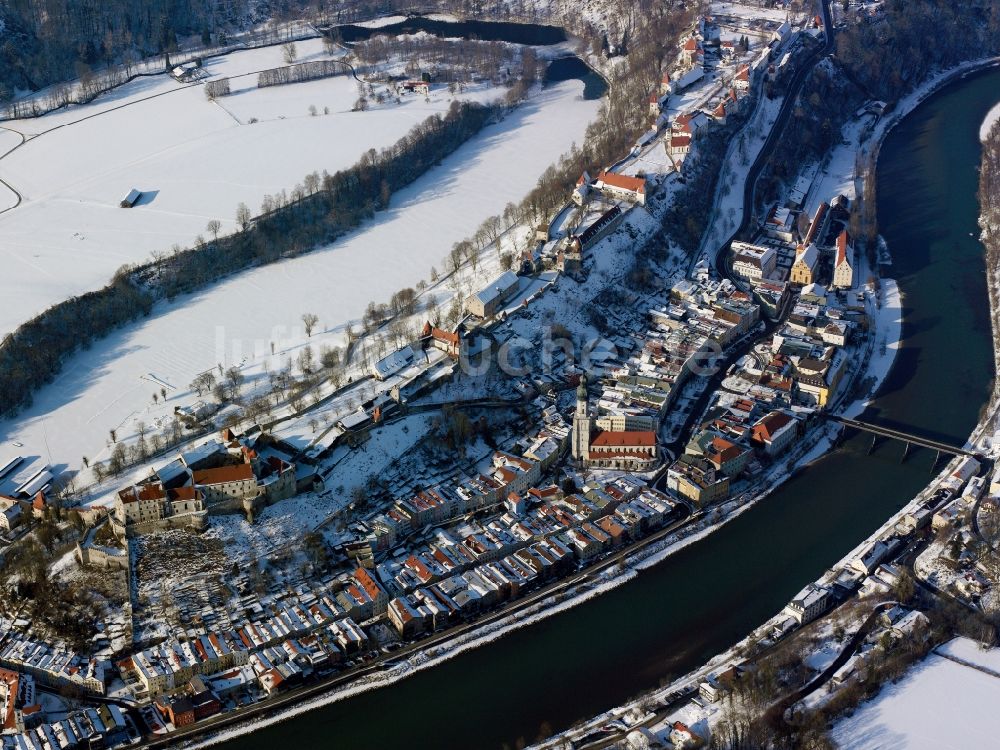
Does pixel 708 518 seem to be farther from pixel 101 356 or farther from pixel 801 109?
pixel 801 109

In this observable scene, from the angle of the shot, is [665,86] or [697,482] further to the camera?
[665,86]

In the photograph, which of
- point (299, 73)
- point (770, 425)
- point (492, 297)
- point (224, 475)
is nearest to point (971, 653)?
point (770, 425)

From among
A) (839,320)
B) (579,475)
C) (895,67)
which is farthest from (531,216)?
(895,67)

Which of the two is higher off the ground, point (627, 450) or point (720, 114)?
point (720, 114)

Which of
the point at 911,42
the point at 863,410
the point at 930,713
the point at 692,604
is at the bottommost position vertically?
the point at 930,713

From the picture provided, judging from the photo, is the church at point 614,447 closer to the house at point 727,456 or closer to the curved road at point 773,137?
the house at point 727,456

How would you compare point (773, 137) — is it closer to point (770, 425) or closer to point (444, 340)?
point (770, 425)
